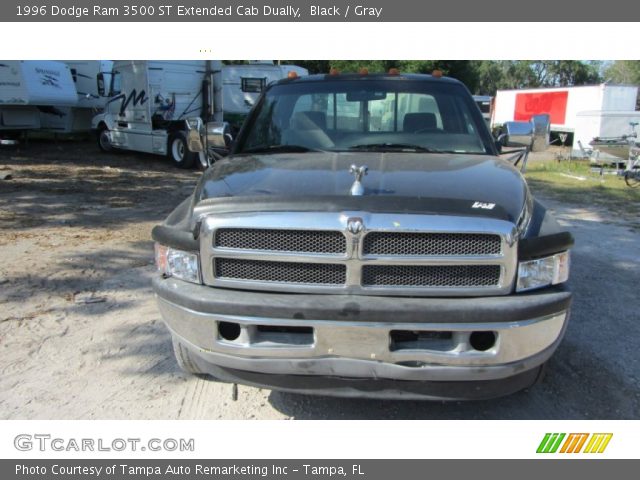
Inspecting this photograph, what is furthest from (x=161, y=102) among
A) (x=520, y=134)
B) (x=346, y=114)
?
(x=520, y=134)

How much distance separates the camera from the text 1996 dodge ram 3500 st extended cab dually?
8.14 ft

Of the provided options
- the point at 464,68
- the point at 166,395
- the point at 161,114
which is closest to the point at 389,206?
the point at 166,395

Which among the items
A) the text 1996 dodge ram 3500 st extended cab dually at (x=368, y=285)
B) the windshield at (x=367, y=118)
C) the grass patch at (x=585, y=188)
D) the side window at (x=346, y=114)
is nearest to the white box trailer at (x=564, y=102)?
the grass patch at (x=585, y=188)

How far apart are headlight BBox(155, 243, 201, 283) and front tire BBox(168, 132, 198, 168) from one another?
37.8 feet

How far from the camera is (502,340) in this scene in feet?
8.13

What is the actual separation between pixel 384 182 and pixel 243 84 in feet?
58.4

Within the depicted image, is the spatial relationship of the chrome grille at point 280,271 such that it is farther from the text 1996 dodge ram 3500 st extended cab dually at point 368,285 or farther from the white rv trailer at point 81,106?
the white rv trailer at point 81,106

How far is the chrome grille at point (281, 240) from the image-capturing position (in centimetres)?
256

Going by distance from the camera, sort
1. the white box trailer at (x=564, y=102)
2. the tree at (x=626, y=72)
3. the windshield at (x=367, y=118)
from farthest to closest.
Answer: the tree at (x=626, y=72)
the white box trailer at (x=564, y=102)
the windshield at (x=367, y=118)

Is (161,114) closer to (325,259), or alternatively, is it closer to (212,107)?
(212,107)

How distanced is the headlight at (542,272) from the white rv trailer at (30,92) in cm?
1666

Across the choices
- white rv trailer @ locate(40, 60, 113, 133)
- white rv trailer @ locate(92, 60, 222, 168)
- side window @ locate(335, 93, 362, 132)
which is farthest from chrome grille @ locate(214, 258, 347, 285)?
A: white rv trailer @ locate(40, 60, 113, 133)

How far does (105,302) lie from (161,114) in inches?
429

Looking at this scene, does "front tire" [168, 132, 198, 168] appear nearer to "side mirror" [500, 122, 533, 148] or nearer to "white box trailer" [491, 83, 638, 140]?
"side mirror" [500, 122, 533, 148]
